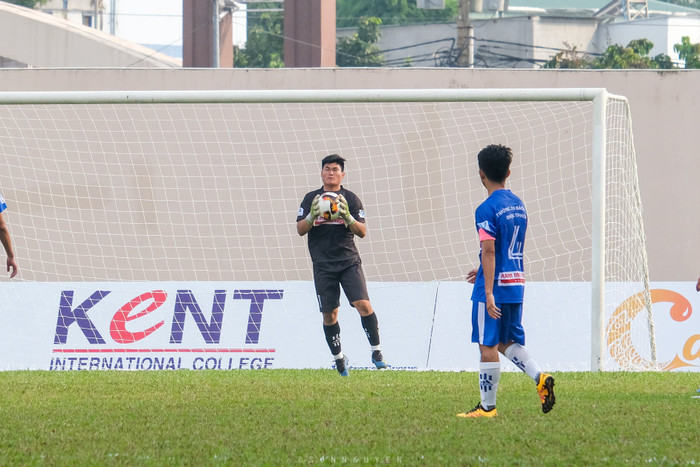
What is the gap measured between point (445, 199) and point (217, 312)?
584 centimetres

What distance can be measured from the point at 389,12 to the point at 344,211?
2359 inches

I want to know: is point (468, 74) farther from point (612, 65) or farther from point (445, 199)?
point (612, 65)

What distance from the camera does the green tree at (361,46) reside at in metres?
52.7

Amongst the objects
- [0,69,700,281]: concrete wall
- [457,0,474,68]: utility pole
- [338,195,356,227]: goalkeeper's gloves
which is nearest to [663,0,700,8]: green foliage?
[457,0,474,68]: utility pole

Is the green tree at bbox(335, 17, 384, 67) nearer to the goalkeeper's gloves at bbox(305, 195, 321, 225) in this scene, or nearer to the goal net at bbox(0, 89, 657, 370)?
the goal net at bbox(0, 89, 657, 370)

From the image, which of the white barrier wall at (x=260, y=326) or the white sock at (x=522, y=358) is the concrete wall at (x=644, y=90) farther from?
the white sock at (x=522, y=358)

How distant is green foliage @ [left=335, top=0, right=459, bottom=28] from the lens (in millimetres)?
67125

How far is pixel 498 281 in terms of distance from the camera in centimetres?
662

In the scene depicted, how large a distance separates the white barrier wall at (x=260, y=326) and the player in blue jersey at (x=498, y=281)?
4.70 metres

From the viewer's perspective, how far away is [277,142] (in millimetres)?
16891

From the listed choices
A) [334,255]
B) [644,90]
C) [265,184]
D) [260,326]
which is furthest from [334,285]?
[644,90]

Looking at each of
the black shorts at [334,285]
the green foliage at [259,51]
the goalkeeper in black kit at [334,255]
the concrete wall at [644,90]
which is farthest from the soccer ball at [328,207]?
the green foliage at [259,51]

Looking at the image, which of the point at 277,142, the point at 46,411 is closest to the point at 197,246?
the point at 277,142

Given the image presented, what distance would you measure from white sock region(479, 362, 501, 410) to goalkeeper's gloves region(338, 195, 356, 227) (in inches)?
111
